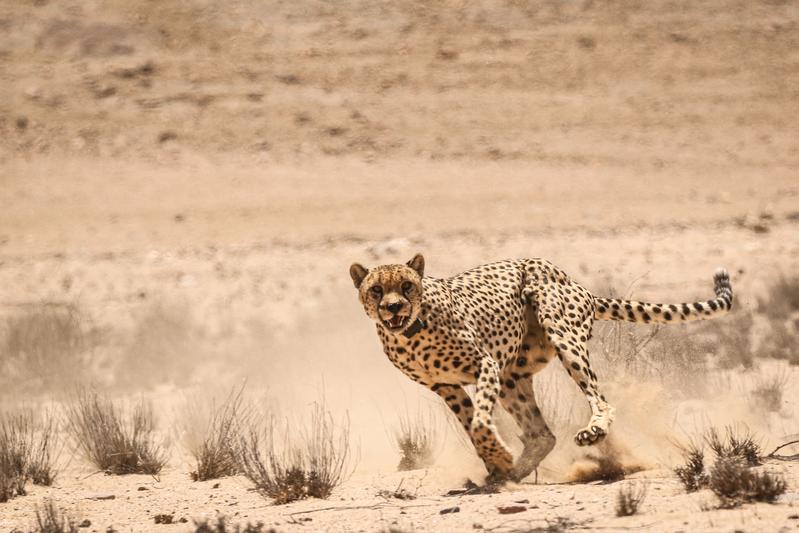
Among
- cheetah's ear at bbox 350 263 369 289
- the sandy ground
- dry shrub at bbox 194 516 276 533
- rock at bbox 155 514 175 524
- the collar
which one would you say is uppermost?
the sandy ground

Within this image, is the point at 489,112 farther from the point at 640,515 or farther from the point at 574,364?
the point at 640,515

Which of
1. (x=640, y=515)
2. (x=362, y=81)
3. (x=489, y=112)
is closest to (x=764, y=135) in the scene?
(x=489, y=112)

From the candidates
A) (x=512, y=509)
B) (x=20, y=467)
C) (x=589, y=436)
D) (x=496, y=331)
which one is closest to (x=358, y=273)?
(x=496, y=331)

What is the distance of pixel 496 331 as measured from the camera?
802cm

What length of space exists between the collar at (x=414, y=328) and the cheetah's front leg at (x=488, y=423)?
0.45 meters

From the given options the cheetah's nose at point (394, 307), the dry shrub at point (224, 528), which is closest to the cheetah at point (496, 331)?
the cheetah's nose at point (394, 307)

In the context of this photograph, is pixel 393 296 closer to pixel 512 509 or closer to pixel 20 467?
pixel 512 509

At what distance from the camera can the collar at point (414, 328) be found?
24.6 feet

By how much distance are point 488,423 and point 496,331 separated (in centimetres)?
78

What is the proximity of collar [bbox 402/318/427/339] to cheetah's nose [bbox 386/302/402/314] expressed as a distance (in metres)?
0.17

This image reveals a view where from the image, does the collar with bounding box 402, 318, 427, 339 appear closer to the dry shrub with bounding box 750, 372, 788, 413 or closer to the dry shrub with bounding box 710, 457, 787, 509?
the dry shrub with bounding box 710, 457, 787, 509

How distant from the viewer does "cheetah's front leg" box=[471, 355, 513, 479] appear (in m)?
7.43

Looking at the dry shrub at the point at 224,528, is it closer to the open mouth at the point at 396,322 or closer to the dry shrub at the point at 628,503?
the open mouth at the point at 396,322

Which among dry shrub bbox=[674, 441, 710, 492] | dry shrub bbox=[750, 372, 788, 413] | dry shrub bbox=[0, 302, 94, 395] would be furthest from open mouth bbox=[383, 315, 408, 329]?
dry shrub bbox=[0, 302, 94, 395]
